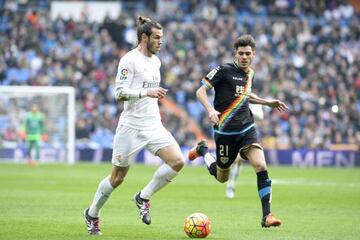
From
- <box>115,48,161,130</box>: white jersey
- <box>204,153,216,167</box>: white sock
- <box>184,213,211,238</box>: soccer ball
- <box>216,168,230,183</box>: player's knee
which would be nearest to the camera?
<box>184,213,211,238</box>: soccer ball

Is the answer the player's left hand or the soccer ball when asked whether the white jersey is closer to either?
the soccer ball

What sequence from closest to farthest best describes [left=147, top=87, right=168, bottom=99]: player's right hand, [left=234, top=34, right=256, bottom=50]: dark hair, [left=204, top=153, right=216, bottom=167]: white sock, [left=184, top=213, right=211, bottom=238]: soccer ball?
[left=147, top=87, right=168, bottom=99]: player's right hand < [left=184, top=213, right=211, bottom=238]: soccer ball < [left=234, top=34, right=256, bottom=50]: dark hair < [left=204, top=153, right=216, bottom=167]: white sock

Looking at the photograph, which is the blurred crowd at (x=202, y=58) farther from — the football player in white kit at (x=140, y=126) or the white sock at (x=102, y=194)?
the white sock at (x=102, y=194)

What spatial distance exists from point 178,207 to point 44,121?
759 inches

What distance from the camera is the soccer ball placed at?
10.8m

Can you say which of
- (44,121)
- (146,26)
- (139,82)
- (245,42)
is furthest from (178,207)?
(44,121)

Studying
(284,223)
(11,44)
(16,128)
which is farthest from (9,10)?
(284,223)

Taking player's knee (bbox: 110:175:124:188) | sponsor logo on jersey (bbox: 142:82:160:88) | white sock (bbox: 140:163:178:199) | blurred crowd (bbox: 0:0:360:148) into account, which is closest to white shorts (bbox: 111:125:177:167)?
player's knee (bbox: 110:175:124:188)

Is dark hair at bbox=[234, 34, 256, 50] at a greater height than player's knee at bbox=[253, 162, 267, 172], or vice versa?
dark hair at bbox=[234, 34, 256, 50]

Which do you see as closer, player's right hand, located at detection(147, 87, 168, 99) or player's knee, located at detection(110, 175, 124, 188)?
player's right hand, located at detection(147, 87, 168, 99)

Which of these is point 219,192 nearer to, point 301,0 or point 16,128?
point 16,128

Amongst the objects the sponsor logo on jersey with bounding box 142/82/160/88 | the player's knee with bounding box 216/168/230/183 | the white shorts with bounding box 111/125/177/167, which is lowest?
the player's knee with bounding box 216/168/230/183

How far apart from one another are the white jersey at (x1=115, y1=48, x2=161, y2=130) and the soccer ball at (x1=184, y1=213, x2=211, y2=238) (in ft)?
4.48

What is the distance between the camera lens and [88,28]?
3906cm
